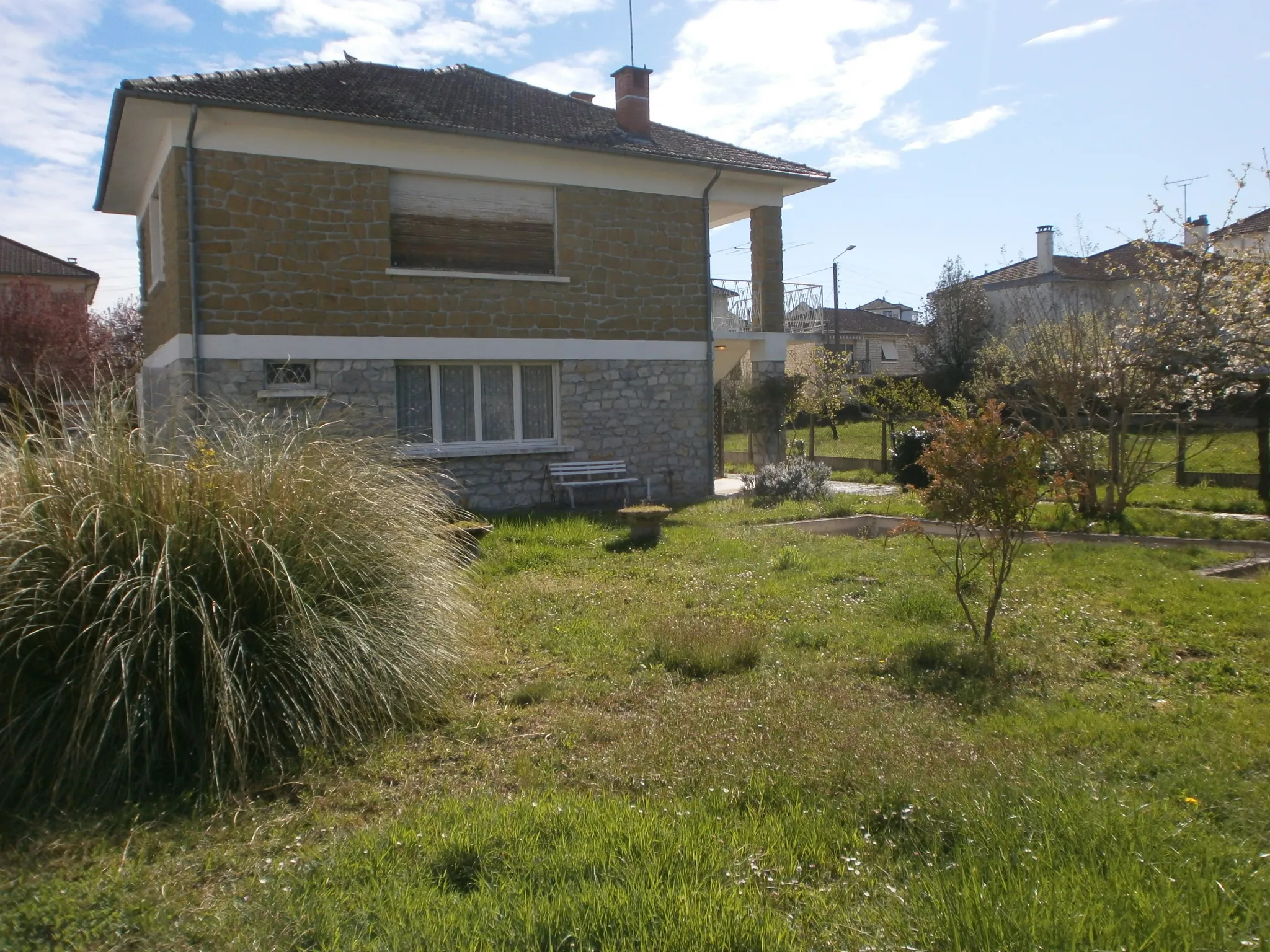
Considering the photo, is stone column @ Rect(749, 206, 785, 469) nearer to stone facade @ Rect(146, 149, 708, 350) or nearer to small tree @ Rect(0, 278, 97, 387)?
stone facade @ Rect(146, 149, 708, 350)

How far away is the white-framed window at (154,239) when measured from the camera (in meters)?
14.6

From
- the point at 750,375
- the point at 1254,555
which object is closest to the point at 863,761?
the point at 1254,555

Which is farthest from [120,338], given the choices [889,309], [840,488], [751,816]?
[889,309]

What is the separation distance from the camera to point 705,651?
21.0 ft

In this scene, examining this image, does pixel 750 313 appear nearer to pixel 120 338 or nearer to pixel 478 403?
pixel 478 403

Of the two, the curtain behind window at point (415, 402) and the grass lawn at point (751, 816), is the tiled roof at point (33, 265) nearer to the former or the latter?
the curtain behind window at point (415, 402)

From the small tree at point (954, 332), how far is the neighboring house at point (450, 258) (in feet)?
45.7

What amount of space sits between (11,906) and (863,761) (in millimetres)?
3429

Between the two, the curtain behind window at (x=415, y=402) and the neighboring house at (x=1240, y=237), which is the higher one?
the neighboring house at (x=1240, y=237)

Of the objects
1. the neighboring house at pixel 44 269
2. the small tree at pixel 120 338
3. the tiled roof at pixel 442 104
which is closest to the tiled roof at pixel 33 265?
the neighboring house at pixel 44 269

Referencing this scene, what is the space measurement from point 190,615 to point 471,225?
34.7 feet

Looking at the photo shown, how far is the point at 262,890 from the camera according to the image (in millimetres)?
3547

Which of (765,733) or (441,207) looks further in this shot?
(441,207)

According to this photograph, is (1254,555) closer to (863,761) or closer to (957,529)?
(957,529)
